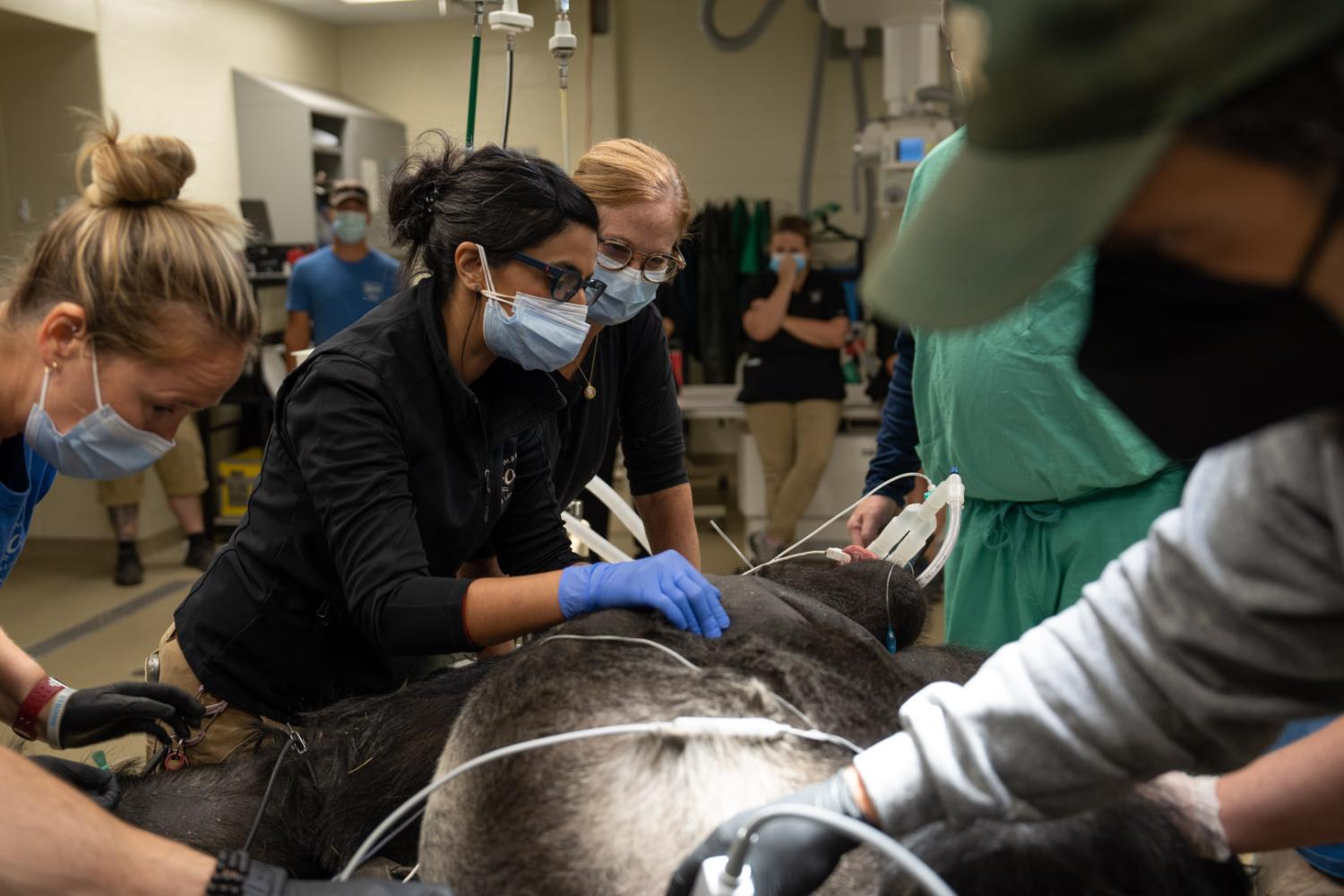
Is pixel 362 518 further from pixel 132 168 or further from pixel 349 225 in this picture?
pixel 349 225

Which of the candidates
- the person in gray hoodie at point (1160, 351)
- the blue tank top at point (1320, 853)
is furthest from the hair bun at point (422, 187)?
the blue tank top at point (1320, 853)

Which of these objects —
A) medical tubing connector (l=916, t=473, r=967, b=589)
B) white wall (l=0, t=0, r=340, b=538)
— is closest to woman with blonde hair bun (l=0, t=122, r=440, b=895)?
medical tubing connector (l=916, t=473, r=967, b=589)

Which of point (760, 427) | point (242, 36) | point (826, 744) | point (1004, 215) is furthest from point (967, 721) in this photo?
point (242, 36)

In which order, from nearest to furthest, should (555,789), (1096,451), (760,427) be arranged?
(555,789), (1096,451), (760,427)

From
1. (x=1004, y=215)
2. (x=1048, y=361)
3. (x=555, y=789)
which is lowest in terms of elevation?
(x=555, y=789)

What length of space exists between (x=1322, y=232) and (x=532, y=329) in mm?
1144

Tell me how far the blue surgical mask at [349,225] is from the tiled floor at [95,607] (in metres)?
1.72

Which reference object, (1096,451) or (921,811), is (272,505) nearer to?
(921,811)

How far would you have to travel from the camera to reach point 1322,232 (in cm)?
53

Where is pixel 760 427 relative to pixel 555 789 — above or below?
Answer: below

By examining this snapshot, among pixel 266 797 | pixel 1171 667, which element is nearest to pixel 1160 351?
pixel 1171 667

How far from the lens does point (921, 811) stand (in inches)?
33.6

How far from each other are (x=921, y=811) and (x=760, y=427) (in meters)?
4.48

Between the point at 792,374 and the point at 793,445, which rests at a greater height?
the point at 792,374
